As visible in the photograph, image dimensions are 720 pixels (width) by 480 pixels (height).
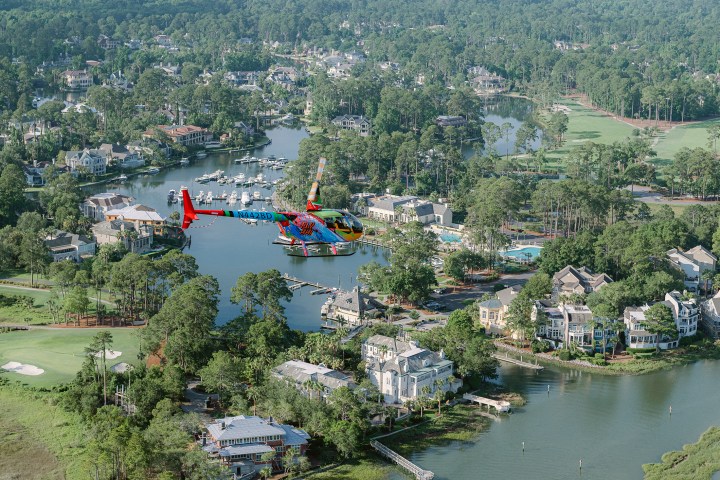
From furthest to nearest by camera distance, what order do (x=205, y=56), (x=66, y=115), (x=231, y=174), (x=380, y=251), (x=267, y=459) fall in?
(x=205, y=56)
(x=66, y=115)
(x=231, y=174)
(x=380, y=251)
(x=267, y=459)

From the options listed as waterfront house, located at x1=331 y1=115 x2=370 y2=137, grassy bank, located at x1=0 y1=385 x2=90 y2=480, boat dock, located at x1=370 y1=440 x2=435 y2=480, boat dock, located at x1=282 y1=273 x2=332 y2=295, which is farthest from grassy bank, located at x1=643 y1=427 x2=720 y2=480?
waterfront house, located at x1=331 y1=115 x2=370 y2=137

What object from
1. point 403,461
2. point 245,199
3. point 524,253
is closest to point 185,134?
point 245,199

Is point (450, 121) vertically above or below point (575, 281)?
above

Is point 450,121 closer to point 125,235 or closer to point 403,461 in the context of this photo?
point 125,235

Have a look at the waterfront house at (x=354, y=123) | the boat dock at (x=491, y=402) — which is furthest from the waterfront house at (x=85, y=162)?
the boat dock at (x=491, y=402)

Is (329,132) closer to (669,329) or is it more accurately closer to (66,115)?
(66,115)

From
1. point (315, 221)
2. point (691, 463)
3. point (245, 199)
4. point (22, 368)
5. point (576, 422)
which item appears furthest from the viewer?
point (245, 199)

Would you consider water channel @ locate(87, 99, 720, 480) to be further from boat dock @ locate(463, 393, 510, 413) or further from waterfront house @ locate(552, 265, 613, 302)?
waterfront house @ locate(552, 265, 613, 302)

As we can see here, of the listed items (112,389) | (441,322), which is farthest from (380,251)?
(112,389)
